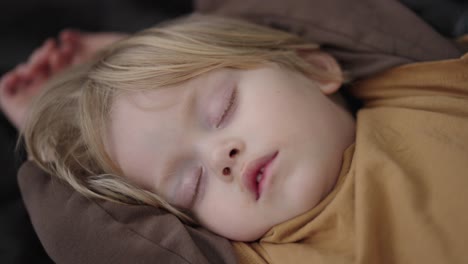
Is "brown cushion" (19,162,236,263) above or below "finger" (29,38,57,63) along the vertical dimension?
below

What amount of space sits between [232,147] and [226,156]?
0.07 ft

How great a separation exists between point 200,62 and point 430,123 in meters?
0.47

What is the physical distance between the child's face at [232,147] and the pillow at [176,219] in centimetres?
7

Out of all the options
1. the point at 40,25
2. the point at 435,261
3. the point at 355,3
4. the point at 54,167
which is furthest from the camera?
the point at 40,25

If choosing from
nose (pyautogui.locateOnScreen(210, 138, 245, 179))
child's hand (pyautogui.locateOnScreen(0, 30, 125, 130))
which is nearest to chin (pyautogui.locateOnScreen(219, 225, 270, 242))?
nose (pyautogui.locateOnScreen(210, 138, 245, 179))

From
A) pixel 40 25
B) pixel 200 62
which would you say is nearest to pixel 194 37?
pixel 200 62

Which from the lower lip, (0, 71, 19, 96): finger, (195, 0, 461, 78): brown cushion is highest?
(195, 0, 461, 78): brown cushion

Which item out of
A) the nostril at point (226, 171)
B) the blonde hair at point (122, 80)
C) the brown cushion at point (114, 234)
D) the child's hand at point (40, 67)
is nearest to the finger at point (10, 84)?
the child's hand at point (40, 67)

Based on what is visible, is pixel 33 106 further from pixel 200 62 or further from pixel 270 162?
pixel 270 162

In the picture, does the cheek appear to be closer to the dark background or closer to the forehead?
the forehead

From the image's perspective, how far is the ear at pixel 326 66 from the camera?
3.33 feet

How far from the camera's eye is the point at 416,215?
2.56 ft

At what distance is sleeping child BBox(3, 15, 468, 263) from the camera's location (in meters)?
0.81

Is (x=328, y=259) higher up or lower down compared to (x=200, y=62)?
lower down
